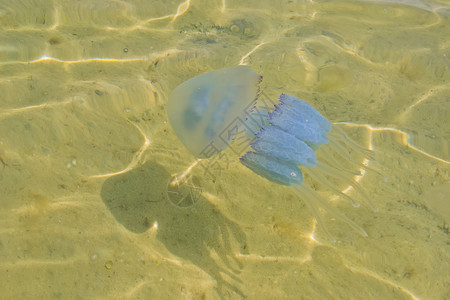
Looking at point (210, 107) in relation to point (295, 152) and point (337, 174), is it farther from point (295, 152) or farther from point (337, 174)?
point (337, 174)

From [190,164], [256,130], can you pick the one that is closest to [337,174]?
[256,130]

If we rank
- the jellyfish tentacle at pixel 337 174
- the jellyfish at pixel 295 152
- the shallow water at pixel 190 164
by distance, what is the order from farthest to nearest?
the jellyfish tentacle at pixel 337 174, the jellyfish at pixel 295 152, the shallow water at pixel 190 164

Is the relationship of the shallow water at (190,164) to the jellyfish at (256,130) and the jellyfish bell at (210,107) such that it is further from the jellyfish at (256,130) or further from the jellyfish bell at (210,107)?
the jellyfish bell at (210,107)

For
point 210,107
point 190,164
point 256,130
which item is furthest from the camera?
point 190,164

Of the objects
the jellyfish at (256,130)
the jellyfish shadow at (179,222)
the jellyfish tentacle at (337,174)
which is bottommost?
the jellyfish shadow at (179,222)

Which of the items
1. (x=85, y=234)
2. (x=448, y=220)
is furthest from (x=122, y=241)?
(x=448, y=220)

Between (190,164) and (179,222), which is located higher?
(190,164)

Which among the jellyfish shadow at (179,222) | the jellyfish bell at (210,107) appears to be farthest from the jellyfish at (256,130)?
the jellyfish shadow at (179,222)
